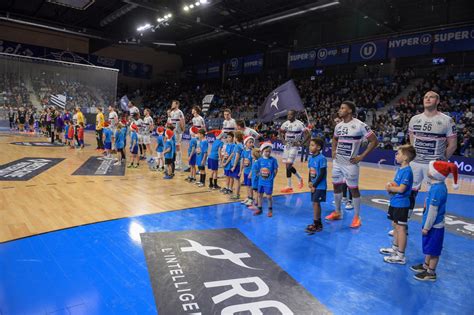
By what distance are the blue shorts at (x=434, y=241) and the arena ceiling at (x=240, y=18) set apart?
Result: 14.4 m

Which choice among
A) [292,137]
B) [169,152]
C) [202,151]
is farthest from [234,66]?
[292,137]

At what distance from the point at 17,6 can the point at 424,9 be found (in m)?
26.4

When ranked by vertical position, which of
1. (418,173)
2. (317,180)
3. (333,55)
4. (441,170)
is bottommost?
(317,180)

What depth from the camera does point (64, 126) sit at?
15.5m

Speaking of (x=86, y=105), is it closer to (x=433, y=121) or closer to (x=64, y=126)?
(x=64, y=126)

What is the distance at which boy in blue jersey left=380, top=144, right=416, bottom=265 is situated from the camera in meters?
3.82

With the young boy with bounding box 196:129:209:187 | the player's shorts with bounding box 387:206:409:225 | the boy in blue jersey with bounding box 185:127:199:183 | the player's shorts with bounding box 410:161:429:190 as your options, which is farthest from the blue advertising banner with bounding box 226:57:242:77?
the player's shorts with bounding box 387:206:409:225

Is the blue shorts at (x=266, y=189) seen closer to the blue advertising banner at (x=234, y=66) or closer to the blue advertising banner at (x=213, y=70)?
the blue advertising banner at (x=234, y=66)

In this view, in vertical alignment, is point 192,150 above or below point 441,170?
below

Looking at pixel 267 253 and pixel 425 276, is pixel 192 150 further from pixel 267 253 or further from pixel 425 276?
pixel 425 276

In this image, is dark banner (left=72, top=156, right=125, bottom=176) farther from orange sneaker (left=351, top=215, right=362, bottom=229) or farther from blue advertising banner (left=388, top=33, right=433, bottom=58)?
blue advertising banner (left=388, top=33, right=433, bottom=58)

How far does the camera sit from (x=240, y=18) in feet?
70.9

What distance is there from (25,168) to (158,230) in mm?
6331

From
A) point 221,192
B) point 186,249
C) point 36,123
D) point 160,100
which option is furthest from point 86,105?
point 186,249
